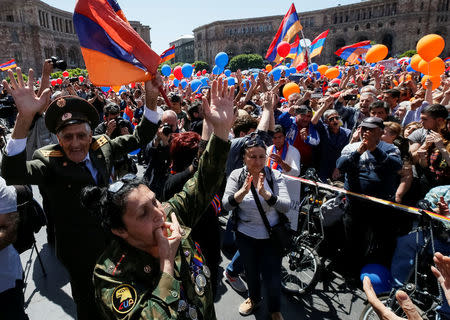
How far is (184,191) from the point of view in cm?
179

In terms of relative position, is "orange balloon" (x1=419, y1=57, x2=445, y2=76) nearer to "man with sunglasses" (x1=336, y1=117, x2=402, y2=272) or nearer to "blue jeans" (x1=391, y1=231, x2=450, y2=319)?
"man with sunglasses" (x1=336, y1=117, x2=402, y2=272)

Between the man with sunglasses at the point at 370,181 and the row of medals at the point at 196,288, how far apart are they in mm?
2282

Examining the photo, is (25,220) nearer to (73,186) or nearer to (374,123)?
(73,186)

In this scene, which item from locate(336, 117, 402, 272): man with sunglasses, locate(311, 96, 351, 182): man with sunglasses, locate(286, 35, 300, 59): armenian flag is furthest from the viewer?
locate(286, 35, 300, 59): armenian flag

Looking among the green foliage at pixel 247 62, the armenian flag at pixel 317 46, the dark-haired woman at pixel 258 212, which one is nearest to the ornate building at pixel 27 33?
the green foliage at pixel 247 62

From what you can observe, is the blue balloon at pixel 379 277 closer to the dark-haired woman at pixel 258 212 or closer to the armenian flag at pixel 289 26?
the dark-haired woman at pixel 258 212

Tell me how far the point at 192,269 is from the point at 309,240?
2636mm

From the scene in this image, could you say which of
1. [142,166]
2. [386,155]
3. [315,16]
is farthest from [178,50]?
[386,155]

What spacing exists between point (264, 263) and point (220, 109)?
174cm

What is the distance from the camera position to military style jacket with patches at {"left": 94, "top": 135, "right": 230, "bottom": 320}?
1.15m

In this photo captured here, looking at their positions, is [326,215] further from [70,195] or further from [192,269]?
[70,195]

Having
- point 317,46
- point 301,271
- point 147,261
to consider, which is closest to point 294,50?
point 317,46

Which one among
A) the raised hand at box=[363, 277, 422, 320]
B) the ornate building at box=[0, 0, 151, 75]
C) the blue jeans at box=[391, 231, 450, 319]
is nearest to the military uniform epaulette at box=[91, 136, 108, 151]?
the raised hand at box=[363, 277, 422, 320]

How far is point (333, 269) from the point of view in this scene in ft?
12.3
